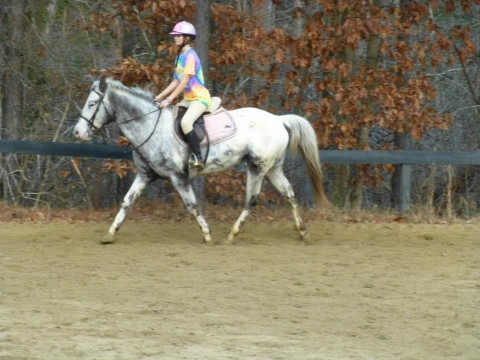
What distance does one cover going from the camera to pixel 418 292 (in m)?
9.05

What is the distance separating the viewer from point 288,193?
12430 millimetres

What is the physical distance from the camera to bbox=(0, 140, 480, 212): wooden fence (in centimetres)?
1427

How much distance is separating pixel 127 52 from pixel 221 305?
848 centimetres

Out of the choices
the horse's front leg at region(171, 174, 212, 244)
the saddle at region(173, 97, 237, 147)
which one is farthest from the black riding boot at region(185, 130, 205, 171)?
the horse's front leg at region(171, 174, 212, 244)

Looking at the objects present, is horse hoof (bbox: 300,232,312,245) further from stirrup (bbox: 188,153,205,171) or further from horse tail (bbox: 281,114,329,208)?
stirrup (bbox: 188,153,205,171)

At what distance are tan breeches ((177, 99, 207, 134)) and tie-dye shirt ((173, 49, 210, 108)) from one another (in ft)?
0.21

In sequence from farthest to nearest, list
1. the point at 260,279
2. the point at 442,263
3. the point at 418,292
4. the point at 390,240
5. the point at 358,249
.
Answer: the point at 390,240, the point at 358,249, the point at 442,263, the point at 260,279, the point at 418,292

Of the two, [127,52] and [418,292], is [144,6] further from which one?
[418,292]

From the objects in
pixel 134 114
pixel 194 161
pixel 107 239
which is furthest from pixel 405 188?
pixel 107 239

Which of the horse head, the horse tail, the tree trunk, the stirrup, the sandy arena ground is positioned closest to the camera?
the sandy arena ground

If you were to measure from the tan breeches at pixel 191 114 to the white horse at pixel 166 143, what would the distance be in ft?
1.19

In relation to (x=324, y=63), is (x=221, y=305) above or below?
below

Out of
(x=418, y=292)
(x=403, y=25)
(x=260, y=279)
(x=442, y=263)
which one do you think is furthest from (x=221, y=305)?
(x=403, y=25)

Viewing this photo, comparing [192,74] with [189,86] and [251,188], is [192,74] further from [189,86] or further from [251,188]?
[251,188]
